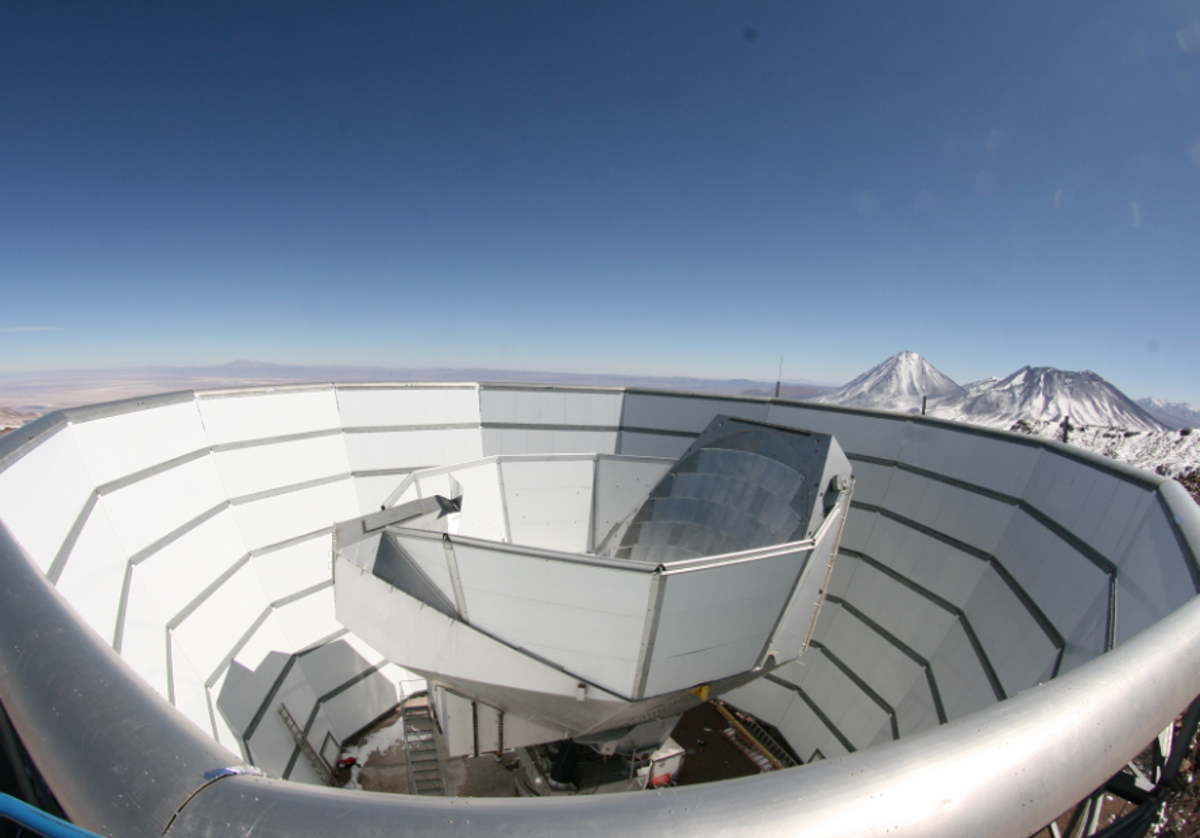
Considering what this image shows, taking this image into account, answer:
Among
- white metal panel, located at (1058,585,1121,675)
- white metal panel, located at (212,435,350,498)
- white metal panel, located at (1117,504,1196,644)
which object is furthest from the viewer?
white metal panel, located at (212,435,350,498)

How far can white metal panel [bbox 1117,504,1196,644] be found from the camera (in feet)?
14.5

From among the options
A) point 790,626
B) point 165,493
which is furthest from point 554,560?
point 165,493

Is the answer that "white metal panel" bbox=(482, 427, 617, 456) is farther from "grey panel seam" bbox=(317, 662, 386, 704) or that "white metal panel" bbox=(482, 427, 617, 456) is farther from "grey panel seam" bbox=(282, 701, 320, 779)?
"grey panel seam" bbox=(282, 701, 320, 779)

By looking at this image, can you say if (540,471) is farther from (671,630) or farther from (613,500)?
(671,630)

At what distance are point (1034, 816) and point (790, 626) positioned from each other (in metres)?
6.85

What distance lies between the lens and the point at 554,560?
5.70 metres

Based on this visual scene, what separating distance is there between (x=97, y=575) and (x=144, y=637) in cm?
132

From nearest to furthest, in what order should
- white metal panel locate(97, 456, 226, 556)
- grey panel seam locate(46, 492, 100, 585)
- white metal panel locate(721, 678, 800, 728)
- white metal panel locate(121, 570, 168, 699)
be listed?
grey panel seam locate(46, 492, 100, 585) < white metal panel locate(121, 570, 168, 699) < white metal panel locate(97, 456, 226, 556) < white metal panel locate(721, 678, 800, 728)

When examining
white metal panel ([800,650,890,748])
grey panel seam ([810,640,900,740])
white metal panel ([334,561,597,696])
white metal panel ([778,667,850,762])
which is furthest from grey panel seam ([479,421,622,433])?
white metal panel ([778,667,850,762])

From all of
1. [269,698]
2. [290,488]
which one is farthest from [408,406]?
[269,698]

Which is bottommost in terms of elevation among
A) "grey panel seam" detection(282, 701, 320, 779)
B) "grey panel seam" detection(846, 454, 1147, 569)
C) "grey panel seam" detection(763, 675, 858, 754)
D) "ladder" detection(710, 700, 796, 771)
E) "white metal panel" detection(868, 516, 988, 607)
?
"ladder" detection(710, 700, 796, 771)

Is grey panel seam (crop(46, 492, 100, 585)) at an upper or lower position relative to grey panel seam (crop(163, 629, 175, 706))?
upper

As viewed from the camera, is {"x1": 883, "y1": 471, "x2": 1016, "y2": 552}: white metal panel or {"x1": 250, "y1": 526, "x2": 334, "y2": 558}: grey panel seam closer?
{"x1": 883, "y1": 471, "x2": 1016, "y2": 552}: white metal panel

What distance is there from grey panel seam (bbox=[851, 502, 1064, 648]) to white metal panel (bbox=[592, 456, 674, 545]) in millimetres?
5394
